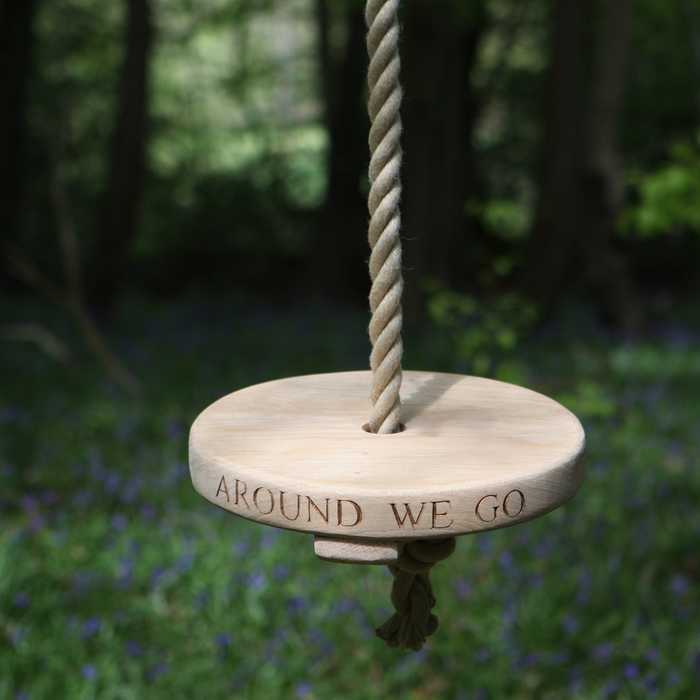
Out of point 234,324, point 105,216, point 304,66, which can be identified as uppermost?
point 304,66

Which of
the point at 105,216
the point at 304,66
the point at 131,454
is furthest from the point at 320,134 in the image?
the point at 131,454

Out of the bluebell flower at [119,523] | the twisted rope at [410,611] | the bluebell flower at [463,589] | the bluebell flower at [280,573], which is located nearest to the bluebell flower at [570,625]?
the bluebell flower at [463,589]

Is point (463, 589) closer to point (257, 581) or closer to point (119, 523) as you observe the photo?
point (257, 581)

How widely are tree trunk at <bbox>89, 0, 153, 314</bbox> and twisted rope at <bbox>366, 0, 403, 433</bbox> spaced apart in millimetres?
7331

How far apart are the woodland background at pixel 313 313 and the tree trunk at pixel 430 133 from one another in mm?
37

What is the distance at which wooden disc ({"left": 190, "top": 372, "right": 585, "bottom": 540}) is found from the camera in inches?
48.9

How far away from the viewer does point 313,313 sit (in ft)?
31.9

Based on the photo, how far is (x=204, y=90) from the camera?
536 inches

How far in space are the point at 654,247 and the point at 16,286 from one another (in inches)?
298

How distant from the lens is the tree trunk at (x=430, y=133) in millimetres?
7820

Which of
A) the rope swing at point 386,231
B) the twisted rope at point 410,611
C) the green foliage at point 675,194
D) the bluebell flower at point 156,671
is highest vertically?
the rope swing at point 386,231

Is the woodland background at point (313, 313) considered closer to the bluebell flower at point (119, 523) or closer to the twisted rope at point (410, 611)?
the bluebell flower at point (119, 523)

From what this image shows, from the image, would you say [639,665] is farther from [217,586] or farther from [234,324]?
[234,324]

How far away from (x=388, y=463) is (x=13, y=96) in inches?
351
